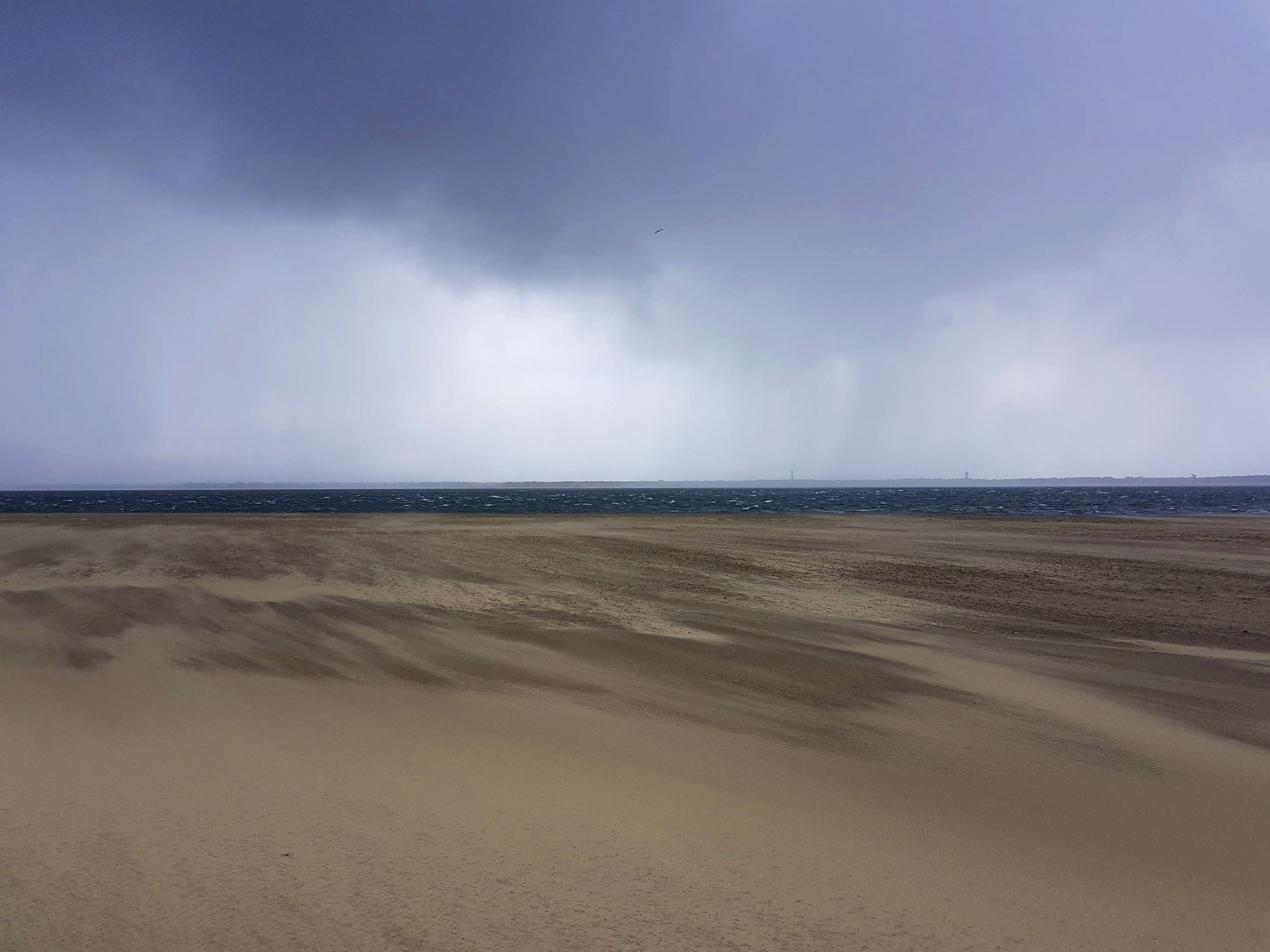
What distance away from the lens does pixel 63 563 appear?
15.7 m

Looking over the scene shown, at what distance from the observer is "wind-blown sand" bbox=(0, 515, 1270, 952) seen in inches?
126

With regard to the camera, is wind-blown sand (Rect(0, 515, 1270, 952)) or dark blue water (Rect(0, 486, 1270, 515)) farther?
dark blue water (Rect(0, 486, 1270, 515))

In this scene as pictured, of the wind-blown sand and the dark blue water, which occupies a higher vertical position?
the dark blue water

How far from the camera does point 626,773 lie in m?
4.90

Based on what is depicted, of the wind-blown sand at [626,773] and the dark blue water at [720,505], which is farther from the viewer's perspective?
the dark blue water at [720,505]

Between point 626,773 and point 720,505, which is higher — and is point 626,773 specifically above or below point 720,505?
below

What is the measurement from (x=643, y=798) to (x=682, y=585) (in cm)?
959

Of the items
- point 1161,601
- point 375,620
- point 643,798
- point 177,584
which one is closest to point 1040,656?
point 1161,601

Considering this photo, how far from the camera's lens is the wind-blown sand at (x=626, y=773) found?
→ 3207mm

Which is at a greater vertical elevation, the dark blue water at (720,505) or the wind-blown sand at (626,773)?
the dark blue water at (720,505)

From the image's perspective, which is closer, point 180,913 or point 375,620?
point 180,913

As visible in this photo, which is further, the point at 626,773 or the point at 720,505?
the point at 720,505

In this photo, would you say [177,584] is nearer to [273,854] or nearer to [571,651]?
[571,651]

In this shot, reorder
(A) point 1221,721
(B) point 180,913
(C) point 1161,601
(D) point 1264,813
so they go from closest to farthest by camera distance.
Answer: (B) point 180,913
(D) point 1264,813
(A) point 1221,721
(C) point 1161,601
